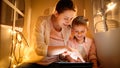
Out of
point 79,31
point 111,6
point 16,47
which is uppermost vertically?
point 111,6

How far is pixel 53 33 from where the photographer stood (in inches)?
49.7

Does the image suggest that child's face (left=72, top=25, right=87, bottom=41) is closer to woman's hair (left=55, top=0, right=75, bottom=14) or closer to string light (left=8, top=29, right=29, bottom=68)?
woman's hair (left=55, top=0, right=75, bottom=14)

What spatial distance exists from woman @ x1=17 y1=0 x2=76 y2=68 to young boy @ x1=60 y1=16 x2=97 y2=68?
47mm

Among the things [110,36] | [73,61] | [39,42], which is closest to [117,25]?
[110,36]

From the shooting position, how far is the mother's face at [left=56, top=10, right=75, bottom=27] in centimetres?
125

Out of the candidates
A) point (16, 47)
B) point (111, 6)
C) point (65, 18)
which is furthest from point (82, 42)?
point (16, 47)

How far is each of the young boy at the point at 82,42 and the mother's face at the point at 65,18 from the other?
0.17ft

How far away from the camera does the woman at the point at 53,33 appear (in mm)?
1188

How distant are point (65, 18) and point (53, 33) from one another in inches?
5.4

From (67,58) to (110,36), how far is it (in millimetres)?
326

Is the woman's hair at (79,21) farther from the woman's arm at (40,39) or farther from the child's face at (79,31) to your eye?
the woman's arm at (40,39)

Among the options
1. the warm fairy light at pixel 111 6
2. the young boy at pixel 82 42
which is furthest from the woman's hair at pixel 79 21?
the warm fairy light at pixel 111 6

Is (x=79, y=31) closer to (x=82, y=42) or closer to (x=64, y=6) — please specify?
(x=82, y=42)

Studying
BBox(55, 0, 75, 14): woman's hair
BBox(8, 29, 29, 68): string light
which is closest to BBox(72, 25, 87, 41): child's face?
BBox(55, 0, 75, 14): woman's hair
